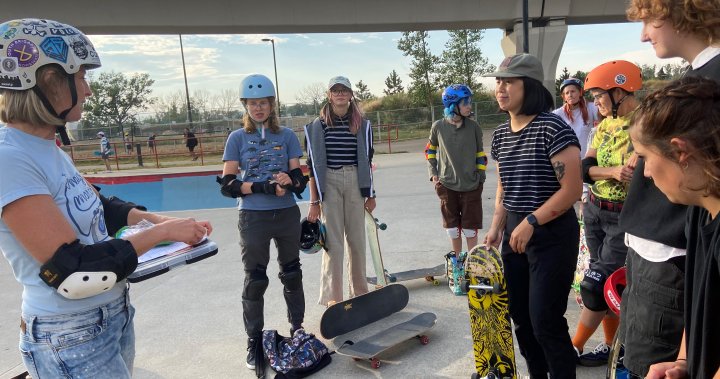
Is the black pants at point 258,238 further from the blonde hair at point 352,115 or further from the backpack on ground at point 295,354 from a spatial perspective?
the blonde hair at point 352,115

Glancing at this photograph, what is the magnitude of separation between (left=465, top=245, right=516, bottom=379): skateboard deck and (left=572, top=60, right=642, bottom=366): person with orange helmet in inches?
22.8

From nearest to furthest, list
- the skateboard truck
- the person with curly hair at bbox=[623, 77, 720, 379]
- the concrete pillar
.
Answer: the person with curly hair at bbox=[623, 77, 720, 379]
the skateboard truck
the concrete pillar

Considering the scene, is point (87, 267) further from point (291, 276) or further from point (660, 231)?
point (291, 276)

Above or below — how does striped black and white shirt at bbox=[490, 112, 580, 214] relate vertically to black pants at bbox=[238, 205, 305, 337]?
above

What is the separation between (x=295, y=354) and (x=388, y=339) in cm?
67

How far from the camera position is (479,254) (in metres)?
2.61

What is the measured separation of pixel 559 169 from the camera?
2254mm

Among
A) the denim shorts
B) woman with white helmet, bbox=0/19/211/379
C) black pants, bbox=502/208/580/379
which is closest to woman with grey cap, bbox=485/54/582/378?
black pants, bbox=502/208/580/379

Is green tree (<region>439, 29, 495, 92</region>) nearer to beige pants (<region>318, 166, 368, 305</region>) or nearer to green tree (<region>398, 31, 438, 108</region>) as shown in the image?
green tree (<region>398, 31, 438, 108</region>)

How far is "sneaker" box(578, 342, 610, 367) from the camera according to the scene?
2939 mm

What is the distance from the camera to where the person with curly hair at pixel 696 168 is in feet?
3.81

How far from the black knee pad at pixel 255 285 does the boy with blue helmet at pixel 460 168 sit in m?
2.18

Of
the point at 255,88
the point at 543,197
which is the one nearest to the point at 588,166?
the point at 543,197

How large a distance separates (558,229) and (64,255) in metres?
2.14
